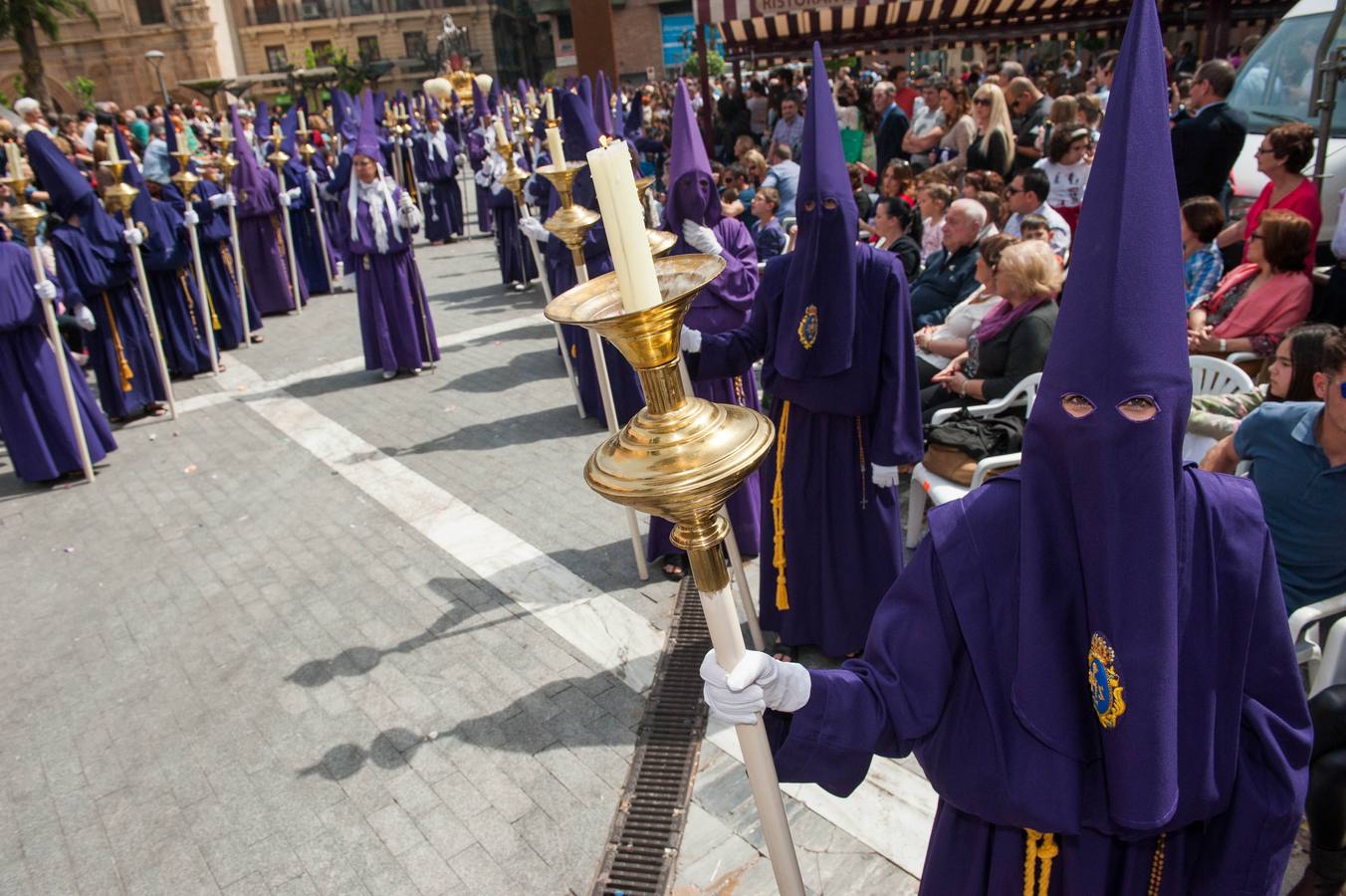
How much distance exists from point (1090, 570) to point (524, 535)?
4651 millimetres

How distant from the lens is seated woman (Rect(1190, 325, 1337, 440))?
346 cm

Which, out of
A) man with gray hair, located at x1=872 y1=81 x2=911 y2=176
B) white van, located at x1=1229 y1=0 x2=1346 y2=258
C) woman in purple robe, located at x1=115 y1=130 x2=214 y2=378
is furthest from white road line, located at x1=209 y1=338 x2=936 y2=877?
man with gray hair, located at x1=872 y1=81 x2=911 y2=176

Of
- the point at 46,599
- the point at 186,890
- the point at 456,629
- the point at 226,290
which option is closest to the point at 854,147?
the point at 226,290

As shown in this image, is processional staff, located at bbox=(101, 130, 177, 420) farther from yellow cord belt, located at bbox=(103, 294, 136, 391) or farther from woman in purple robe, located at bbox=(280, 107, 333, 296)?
woman in purple robe, located at bbox=(280, 107, 333, 296)

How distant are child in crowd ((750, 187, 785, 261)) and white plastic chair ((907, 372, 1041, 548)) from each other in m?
3.01

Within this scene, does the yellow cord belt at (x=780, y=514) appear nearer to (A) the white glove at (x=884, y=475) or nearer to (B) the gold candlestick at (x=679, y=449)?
(A) the white glove at (x=884, y=475)

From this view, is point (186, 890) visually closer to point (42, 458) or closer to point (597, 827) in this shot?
point (597, 827)

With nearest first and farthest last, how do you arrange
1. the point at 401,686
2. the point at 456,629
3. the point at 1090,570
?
1. the point at 1090,570
2. the point at 401,686
3. the point at 456,629

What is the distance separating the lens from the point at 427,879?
3330 mm

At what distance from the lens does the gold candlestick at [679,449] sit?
4.72 feet

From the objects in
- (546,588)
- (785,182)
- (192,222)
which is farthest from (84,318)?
(785,182)

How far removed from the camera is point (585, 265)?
20.7 ft

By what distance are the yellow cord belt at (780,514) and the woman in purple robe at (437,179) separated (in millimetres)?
13278

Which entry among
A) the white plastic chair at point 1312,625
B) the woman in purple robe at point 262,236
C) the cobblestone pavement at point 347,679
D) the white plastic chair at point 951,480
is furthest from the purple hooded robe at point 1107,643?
the woman in purple robe at point 262,236
